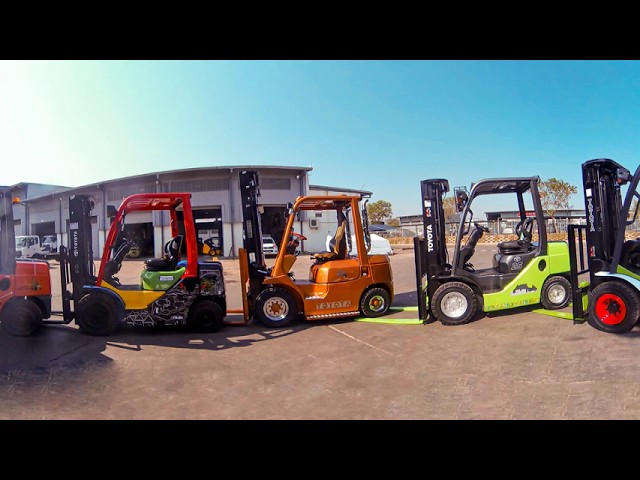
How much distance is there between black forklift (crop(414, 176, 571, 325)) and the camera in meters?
6.52

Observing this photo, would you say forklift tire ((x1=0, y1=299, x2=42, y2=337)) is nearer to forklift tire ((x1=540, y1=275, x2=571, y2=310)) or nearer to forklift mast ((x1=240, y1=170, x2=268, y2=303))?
forklift mast ((x1=240, y1=170, x2=268, y2=303))

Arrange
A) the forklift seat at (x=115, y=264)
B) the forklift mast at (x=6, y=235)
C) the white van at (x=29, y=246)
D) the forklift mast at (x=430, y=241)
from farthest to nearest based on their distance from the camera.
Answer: the white van at (x=29, y=246)
the forklift mast at (x=430, y=241)
the forklift seat at (x=115, y=264)
the forklift mast at (x=6, y=235)

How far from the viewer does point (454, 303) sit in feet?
21.4

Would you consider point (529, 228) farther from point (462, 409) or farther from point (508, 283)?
point (462, 409)

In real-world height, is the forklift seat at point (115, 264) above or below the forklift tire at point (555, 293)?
above

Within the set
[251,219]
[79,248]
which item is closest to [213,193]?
[251,219]

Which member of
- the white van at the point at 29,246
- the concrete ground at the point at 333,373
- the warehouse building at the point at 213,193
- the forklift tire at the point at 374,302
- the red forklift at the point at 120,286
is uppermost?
the warehouse building at the point at 213,193

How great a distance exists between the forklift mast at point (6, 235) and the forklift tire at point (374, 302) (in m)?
6.05

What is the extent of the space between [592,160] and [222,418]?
6754 mm

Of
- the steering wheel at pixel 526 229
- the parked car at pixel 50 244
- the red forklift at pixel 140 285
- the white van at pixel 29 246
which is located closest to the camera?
the red forklift at pixel 140 285

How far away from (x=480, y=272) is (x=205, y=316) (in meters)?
5.17

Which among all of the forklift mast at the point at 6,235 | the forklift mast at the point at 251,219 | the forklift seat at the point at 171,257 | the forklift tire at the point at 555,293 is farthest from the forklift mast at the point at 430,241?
the forklift mast at the point at 6,235

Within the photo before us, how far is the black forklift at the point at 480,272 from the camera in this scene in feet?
21.4

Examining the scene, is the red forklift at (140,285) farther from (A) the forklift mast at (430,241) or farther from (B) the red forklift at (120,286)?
(A) the forklift mast at (430,241)
